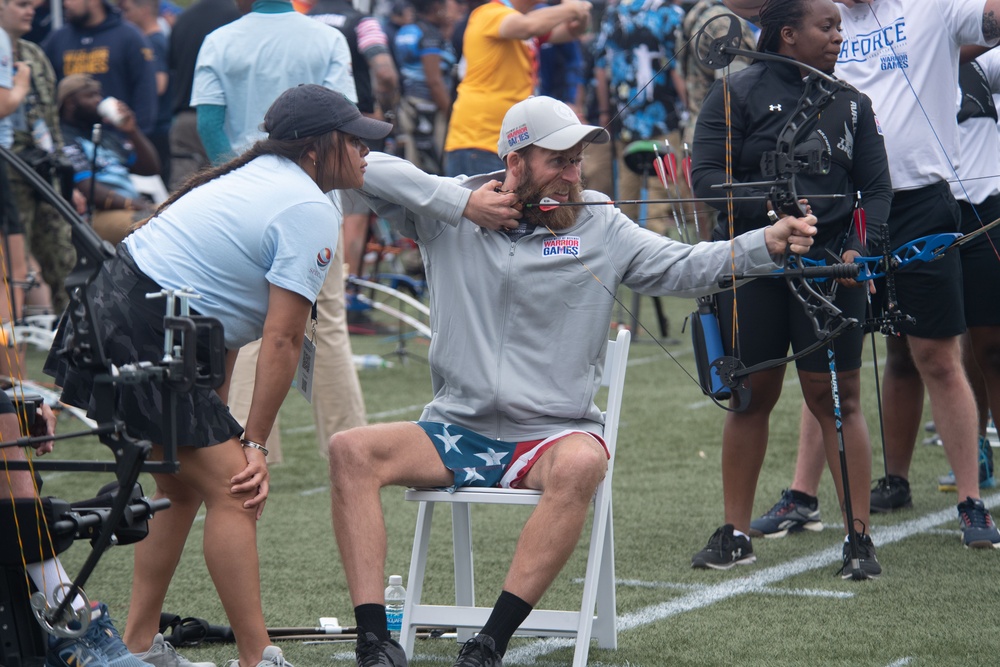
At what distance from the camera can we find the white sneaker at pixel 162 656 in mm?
3635

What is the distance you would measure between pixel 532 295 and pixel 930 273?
1.71 m

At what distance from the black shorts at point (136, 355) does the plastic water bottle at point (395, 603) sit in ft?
3.03

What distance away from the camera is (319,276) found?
3441 mm

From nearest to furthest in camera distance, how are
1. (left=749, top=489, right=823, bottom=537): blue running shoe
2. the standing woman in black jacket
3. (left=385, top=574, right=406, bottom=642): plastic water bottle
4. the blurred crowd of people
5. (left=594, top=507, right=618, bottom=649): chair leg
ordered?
1. (left=594, top=507, right=618, bottom=649): chair leg
2. (left=385, top=574, right=406, bottom=642): plastic water bottle
3. the standing woman in black jacket
4. (left=749, top=489, right=823, bottom=537): blue running shoe
5. the blurred crowd of people

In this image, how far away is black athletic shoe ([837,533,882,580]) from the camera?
173 inches

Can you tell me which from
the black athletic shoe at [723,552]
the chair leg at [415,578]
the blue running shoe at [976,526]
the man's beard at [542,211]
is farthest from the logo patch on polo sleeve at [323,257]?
the blue running shoe at [976,526]

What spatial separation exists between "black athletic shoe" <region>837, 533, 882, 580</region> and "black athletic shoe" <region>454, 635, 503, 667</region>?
4.88ft

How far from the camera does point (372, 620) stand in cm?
343

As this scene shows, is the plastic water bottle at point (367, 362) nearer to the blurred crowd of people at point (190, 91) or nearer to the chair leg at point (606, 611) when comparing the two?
the blurred crowd of people at point (190, 91)

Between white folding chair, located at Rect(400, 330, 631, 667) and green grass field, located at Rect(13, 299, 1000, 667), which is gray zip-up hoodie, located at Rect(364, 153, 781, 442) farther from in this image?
green grass field, located at Rect(13, 299, 1000, 667)

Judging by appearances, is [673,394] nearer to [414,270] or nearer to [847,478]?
[847,478]

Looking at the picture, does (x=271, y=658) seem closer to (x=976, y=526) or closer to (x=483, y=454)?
(x=483, y=454)

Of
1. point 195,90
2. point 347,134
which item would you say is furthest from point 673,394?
point 347,134

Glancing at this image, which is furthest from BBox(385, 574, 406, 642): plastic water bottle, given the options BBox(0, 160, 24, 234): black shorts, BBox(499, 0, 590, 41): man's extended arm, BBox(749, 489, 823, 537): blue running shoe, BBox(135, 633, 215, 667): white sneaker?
BBox(499, 0, 590, 41): man's extended arm
